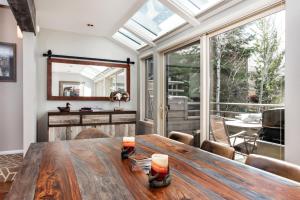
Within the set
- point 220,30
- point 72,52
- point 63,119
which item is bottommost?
point 63,119

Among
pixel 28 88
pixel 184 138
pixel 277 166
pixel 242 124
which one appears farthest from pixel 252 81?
pixel 28 88

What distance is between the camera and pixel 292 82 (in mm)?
1741

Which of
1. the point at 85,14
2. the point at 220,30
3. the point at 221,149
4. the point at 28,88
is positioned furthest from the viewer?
the point at 85,14

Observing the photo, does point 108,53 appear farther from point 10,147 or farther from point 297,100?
point 297,100

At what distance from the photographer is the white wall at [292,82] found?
67.2 inches

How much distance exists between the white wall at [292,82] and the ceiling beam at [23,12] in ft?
8.59

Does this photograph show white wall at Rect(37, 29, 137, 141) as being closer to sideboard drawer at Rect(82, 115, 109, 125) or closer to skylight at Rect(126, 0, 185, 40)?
sideboard drawer at Rect(82, 115, 109, 125)

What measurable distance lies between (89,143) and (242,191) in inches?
53.4

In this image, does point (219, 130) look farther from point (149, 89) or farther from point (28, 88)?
point (28, 88)

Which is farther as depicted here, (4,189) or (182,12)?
(182,12)

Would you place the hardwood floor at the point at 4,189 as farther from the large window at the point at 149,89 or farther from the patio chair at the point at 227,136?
the large window at the point at 149,89

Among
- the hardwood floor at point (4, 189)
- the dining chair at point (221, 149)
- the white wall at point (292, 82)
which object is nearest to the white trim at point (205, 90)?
the dining chair at point (221, 149)

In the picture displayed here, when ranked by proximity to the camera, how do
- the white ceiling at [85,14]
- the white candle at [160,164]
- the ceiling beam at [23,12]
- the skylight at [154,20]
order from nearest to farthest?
the white candle at [160,164]
the ceiling beam at [23,12]
the white ceiling at [85,14]
the skylight at [154,20]

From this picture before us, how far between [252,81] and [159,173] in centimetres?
180
